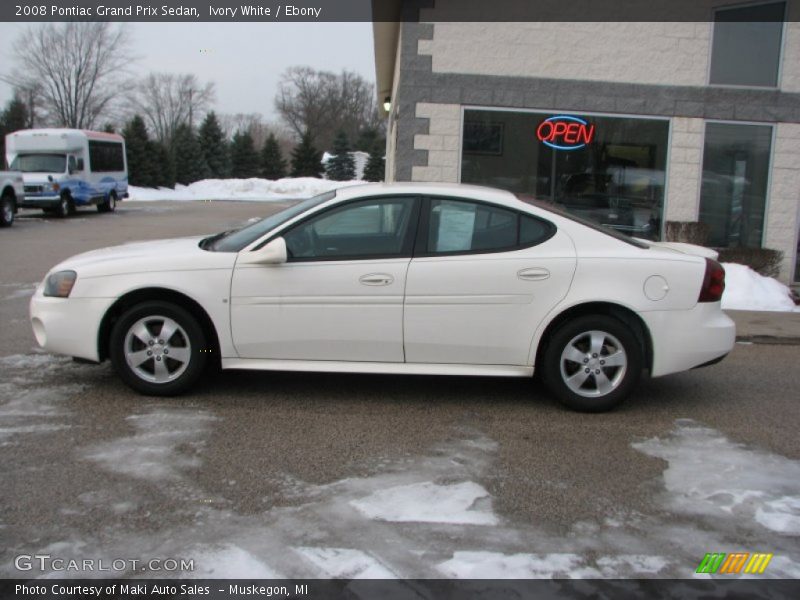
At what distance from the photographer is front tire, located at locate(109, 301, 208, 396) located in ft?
16.7

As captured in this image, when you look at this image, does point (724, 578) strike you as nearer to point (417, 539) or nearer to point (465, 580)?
point (465, 580)

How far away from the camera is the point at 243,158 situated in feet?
207

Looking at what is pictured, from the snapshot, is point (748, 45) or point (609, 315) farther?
point (748, 45)

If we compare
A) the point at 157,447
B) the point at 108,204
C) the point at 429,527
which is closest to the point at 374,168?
the point at 108,204

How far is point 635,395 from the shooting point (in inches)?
227

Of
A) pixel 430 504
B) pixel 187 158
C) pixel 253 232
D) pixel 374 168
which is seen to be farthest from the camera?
pixel 374 168

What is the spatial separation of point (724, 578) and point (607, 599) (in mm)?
564

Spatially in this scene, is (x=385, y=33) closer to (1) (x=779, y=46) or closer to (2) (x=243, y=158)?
(1) (x=779, y=46)

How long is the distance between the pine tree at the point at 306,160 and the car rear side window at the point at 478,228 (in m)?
61.2

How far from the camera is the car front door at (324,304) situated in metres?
5.04

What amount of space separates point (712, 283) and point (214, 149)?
59.6 meters

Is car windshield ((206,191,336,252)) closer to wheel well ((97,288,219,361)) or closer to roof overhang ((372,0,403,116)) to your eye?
wheel well ((97,288,219,361))

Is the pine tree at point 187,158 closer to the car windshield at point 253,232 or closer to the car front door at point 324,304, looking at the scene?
the car windshield at point 253,232

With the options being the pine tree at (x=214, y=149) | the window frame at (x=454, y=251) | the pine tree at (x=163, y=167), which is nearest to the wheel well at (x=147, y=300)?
the window frame at (x=454, y=251)
